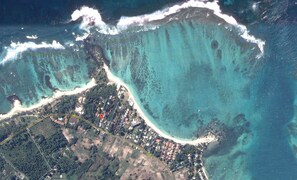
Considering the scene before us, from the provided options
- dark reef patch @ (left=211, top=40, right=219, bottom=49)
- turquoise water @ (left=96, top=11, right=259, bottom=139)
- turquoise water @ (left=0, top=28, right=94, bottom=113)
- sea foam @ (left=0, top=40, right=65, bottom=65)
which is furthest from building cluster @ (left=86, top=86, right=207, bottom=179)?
dark reef patch @ (left=211, top=40, right=219, bottom=49)

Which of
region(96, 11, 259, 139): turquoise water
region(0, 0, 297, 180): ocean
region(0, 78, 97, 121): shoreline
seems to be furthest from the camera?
region(0, 78, 97, 121): shoreline

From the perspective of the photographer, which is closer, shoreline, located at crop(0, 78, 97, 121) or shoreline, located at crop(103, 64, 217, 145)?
shoreline, located at crop(103, 64, 217, 145)

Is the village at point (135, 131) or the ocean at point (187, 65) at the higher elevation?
the ocean at point (187, 65)

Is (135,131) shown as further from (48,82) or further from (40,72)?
(40,72)

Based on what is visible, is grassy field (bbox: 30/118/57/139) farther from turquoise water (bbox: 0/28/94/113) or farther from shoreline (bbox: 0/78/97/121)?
turquoise water (bbox: 0/28/94/113)

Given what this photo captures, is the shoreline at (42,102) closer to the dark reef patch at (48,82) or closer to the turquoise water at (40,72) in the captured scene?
the turquoise water at (40,72)

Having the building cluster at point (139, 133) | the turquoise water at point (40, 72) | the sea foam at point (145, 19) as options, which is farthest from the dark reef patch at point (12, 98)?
the sea foam at point (145, 19)
